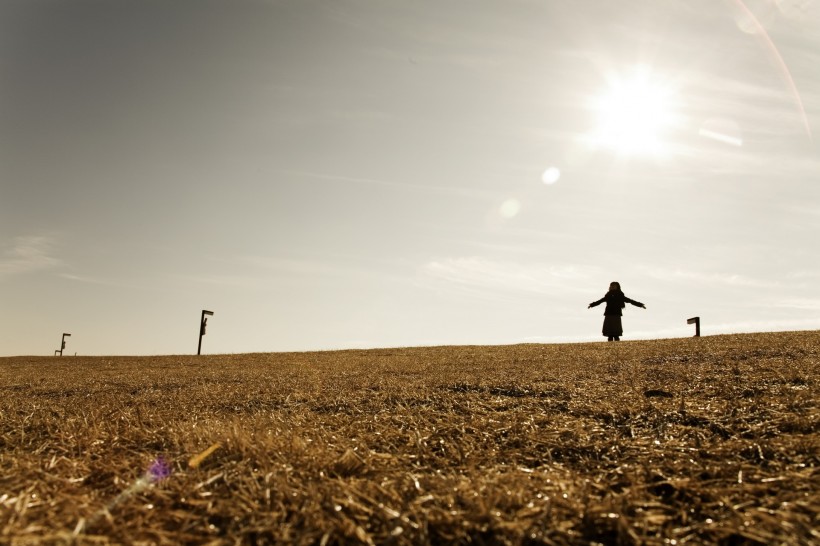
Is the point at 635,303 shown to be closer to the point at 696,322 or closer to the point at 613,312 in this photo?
the point at 613,312

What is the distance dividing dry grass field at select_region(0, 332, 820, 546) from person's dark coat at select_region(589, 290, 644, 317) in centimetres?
1338

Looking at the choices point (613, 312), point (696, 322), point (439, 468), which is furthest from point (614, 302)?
point (439, 468)

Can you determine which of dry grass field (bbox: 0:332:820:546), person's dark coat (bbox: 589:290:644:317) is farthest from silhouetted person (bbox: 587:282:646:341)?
dry grass field (bbox: 0:332:820:546)

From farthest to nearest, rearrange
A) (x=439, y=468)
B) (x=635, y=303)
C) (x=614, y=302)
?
(x=614, y=302), (x=635, y=303), (x=439, y=468)

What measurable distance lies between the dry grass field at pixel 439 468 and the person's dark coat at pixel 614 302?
13.4 metres

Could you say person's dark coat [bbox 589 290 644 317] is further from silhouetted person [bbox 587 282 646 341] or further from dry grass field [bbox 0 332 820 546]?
dry grass field [bbox 0 332 820 546]

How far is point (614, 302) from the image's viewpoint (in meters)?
18.3

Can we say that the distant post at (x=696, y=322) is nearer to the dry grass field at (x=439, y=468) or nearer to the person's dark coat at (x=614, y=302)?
the person's dark coat at (x=614, y=302)

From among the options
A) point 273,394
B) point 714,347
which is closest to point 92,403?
point 273,394

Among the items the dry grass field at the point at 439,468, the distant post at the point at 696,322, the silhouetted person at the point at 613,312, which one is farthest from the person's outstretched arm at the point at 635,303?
the dry grass field at the point at 439,468

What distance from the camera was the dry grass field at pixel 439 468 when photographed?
196cm

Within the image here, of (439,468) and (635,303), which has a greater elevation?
(635,303)

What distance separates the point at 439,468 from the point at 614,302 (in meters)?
17.1

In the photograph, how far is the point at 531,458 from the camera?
9.61ft
